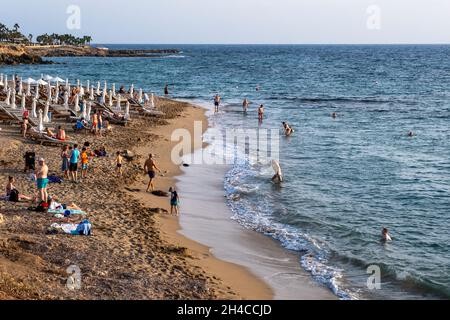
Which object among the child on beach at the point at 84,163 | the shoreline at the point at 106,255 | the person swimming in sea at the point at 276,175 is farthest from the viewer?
the person swimming in sea at the point at 276,175

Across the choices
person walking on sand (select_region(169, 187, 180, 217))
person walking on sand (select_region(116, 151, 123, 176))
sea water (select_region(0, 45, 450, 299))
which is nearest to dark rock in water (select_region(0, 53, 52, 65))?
sea water (select_region(0, 45, 450, 299))

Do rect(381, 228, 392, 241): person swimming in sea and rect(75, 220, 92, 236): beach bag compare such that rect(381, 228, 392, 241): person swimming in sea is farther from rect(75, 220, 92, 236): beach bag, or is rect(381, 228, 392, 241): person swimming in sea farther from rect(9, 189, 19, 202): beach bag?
rect(9, 189, 19, 202): beach bag

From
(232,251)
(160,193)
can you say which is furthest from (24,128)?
(232,251)

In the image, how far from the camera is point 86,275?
1046cm

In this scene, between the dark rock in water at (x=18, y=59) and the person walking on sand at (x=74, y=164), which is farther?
the dark rock in water at (x=18, y=59)

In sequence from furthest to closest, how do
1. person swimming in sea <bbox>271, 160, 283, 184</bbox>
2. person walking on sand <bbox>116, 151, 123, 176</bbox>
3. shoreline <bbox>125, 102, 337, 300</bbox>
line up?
1. person swimming in sea <bbox>271, 160, 283, 184</bbox>
2. person walking on sand <bbox>116, 151, 123, 176</bbox>
3. shoreline <bbox>125, 102, 337, 300</bbox>

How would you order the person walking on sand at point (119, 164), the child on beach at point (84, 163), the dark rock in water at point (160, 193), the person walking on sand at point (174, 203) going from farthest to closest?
the person walking on sand at point (119, 164), the child on beach at point (84, 163), the dark rock in water at point (160, 193), the person walking on sand at point (174, 203)

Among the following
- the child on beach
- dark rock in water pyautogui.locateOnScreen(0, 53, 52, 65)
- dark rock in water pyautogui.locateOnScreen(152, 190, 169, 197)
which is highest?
dark rock in water pyautogui.locateOnScreen(0, 53, 52, 65)

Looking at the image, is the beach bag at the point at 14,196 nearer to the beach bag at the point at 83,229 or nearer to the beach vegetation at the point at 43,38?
the beach bag at the point at 83,229

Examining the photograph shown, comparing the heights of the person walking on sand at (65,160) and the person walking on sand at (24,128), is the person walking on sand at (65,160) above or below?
below

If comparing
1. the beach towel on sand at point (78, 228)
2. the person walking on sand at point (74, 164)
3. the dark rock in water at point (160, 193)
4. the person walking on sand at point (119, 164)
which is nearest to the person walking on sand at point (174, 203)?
the dark rock in water at point (160, 193)


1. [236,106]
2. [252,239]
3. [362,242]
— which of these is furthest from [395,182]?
[236,106]

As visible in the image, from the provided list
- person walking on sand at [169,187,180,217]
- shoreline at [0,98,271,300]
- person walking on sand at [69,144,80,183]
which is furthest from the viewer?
person walking on sand at [69,144,80,183]

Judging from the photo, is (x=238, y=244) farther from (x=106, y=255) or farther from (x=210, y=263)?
(x=106, y=255)
